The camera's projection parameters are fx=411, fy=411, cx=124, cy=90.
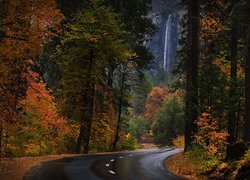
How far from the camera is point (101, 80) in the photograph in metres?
33.2

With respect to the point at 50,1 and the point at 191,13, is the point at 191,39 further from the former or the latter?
the point at 50,1

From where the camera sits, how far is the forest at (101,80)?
1516 centimetres

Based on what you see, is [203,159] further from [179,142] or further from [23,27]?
[179,142]

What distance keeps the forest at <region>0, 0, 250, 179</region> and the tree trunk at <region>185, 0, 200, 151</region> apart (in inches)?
2.3

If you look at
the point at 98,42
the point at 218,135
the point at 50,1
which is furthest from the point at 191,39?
the point at 50,1

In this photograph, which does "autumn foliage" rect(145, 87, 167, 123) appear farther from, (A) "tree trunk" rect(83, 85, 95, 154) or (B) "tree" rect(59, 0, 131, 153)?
(B) "tree" rect(59, 0, 131, 153)

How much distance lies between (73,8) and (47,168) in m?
21.0

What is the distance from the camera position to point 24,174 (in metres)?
15.0

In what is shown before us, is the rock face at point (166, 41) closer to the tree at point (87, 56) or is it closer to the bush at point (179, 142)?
the bush at point (179, 142)

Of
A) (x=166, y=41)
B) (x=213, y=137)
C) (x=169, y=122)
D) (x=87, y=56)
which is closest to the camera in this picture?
(x=213, y=137)

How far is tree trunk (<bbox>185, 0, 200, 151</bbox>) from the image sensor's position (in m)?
23.4

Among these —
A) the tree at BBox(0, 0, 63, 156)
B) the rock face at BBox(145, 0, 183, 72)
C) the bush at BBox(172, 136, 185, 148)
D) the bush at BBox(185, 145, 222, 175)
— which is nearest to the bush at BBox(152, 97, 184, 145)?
the bush at BBox(172, 136, 185, 148)

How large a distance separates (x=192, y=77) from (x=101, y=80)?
10850 millimetres

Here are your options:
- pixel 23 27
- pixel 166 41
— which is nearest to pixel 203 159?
pixel 23 27
